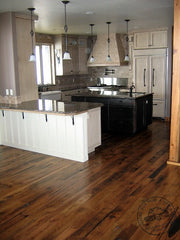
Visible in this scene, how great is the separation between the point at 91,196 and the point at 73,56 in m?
6.69

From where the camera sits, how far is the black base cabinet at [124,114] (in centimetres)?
612

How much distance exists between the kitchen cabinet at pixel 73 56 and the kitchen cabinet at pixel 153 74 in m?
2.14

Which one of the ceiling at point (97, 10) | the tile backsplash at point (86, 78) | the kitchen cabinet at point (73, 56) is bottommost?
the tile backsplash at point (86, 78)

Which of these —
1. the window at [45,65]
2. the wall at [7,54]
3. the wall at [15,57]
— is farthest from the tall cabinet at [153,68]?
the wall at [7,54]

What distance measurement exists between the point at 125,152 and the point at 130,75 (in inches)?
162

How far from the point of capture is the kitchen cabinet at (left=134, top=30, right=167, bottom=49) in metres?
7.73

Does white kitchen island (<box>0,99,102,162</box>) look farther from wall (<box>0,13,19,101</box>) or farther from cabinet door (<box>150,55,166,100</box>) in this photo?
cabinet door (<box>150,55,166,100</box>)

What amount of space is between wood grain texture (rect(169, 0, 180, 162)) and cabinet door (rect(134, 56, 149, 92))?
13.2 ft

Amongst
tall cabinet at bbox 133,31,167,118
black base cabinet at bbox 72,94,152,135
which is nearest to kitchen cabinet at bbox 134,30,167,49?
tall cabinet at bbox 133,31,167,118

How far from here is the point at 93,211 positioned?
3.04 meters

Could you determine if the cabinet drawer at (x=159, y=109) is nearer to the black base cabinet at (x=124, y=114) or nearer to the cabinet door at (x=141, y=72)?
the cabinet door at (x=141, y=72)

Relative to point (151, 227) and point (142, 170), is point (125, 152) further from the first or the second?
point (151, 227)

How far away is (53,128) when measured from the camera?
4863 mm

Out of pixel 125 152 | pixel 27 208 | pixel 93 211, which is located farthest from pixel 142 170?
pixel 27 208
